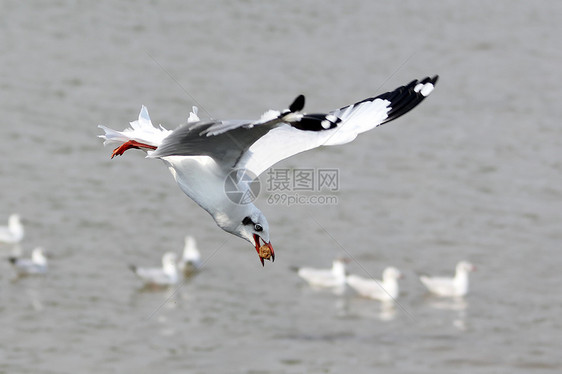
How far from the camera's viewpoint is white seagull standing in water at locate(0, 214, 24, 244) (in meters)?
15.6

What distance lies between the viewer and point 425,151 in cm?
1900

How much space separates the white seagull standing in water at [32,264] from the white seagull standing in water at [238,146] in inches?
306

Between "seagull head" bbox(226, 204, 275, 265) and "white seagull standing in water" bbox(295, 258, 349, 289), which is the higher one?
"white seagull standing in water" bbox(295, 258, 349, 289)

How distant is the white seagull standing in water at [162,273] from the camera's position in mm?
14500

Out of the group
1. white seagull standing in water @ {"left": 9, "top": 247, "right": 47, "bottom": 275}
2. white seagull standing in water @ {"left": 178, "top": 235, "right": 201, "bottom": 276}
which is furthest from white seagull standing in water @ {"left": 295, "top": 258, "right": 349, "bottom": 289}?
white seagull standing in water @ {"left": 9, "top": 247, "right": 47, "bottom": 275}

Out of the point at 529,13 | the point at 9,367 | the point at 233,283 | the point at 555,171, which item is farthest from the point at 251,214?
the point at 529,13

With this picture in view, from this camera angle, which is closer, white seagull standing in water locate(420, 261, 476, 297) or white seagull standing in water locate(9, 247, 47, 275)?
white seagull standing in water locate(9, 247, 47, 275)

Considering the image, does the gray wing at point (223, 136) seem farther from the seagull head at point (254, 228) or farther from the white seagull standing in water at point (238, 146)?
the seagull head at point (254, 228)

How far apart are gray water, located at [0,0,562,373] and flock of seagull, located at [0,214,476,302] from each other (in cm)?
21

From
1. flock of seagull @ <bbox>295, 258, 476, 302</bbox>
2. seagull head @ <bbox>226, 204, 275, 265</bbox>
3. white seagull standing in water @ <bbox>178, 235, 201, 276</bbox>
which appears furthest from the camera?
white seagull standing in water @ <bbox>178, 235, 201, 276</bbox>

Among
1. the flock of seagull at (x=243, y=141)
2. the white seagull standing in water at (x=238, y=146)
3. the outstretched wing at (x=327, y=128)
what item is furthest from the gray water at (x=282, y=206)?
the white seagull standing in water at (x=238, y=146)

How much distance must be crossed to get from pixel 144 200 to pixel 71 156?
6.73ft

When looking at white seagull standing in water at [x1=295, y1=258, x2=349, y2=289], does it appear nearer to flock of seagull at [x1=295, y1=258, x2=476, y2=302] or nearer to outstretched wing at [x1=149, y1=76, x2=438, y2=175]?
flock of seagull at [x1=295, y1=258, x2=476, y2=302]

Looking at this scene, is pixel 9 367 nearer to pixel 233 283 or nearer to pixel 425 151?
pixel 233 283
